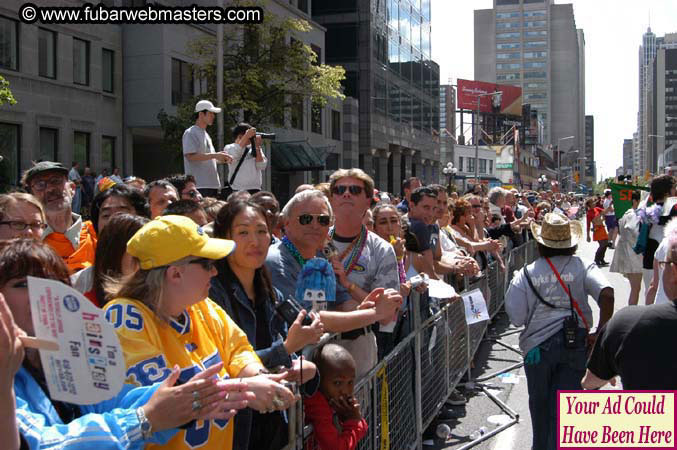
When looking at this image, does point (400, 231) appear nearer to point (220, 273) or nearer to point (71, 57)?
point (220, 273)

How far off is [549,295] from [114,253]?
3.32 metres

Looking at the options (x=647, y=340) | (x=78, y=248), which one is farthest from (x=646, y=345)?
(x=78, y=248)

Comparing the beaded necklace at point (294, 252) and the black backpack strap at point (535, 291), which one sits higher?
the beaded necklace at point (294, 252)

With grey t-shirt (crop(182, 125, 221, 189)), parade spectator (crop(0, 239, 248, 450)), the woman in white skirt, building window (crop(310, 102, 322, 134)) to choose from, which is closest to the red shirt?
parade spectator (crop(0, 239, 248, 450))

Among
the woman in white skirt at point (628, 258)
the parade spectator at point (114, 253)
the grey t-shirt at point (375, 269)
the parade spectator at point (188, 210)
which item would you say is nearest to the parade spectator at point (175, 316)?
the parade spectator at point (114, 253)

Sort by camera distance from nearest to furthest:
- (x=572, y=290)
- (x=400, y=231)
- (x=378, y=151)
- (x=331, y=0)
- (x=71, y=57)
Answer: (x=572, y=290)
(x=400, y=231)
(x=71, y=57)
(x=331, y=0)
(x=378, y=151)

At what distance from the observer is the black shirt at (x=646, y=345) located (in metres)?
2.96

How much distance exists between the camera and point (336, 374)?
11.5 ft

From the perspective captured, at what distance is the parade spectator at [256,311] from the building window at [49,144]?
23.2m

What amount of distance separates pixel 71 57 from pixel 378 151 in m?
28.3

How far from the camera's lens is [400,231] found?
6.34 meters

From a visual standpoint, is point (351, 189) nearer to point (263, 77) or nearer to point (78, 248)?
point (78, 248)

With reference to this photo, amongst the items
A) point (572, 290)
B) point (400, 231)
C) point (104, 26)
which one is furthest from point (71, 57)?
point (572, 290)

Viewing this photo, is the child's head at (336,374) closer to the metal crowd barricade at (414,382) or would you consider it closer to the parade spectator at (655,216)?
the metal crowd barricade at (414,382)
